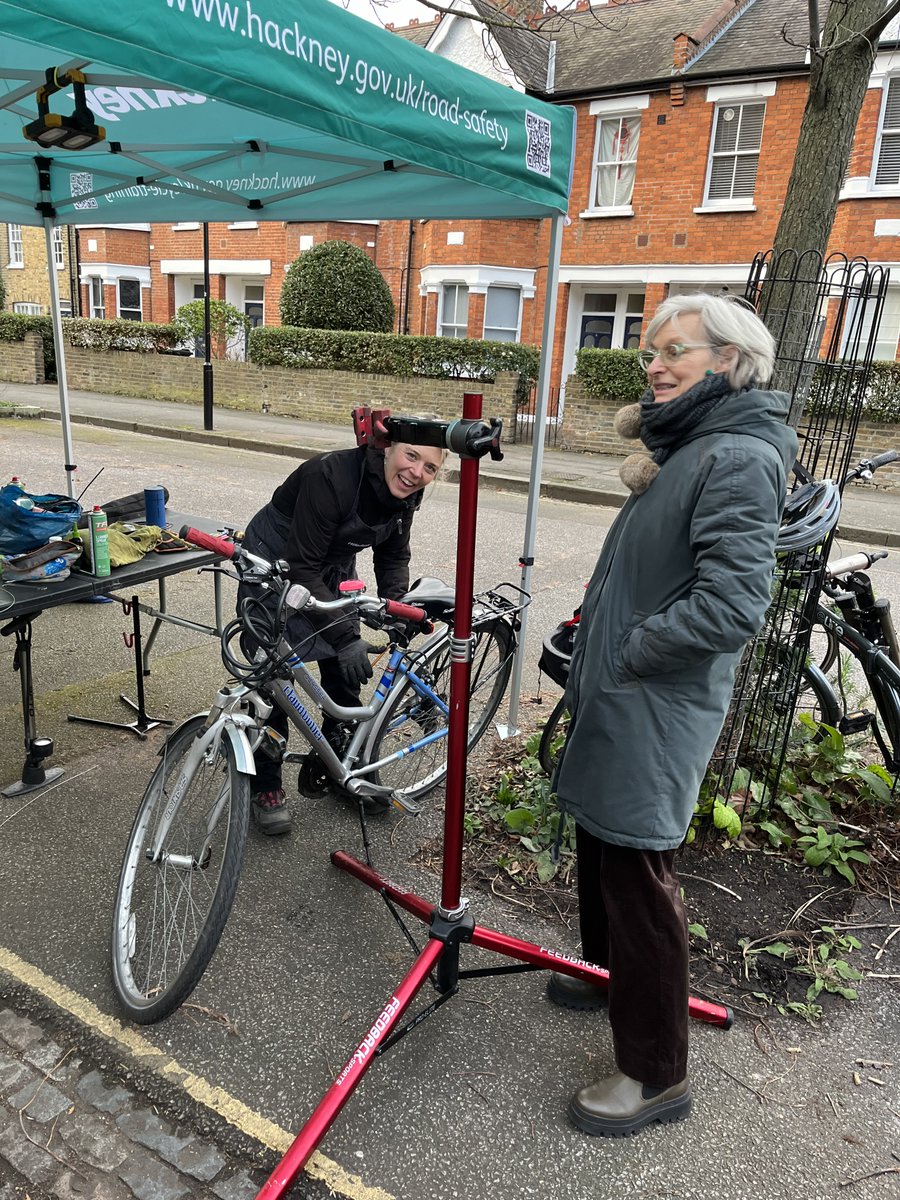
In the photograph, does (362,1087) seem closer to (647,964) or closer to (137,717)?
(647,964)

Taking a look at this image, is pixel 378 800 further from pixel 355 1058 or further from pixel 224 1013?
pixel 355 1058

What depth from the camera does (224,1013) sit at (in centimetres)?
250

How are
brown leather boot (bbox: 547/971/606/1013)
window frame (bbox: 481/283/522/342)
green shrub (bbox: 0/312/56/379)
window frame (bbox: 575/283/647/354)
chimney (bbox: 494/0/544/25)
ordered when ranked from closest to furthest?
brown leather boot (bbox: 547/971/606/1013), chimney (bbox: 494/0/544/25), window frame (bbox: 575/283/647/354), window frame (bbox: 481/283/522/342), green shrub (bbox: 0/312/56/379)

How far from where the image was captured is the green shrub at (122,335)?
2030 centimetres

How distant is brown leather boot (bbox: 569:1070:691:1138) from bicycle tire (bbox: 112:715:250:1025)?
3.40 ft

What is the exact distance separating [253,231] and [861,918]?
2395 cm

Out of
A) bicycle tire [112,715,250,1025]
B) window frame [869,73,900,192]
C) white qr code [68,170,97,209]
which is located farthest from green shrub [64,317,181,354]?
bicycle tire [112,715,250,1025]

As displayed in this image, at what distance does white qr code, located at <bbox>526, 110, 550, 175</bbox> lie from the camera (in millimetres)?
3389

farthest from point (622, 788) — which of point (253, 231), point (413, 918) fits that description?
point (253, 231)

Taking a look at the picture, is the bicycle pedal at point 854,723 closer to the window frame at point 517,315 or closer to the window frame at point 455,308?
the window frame at point 517,315

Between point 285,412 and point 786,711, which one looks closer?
point 786,711

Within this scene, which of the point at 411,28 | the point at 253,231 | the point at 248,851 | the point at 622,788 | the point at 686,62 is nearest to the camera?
the point at 622,788

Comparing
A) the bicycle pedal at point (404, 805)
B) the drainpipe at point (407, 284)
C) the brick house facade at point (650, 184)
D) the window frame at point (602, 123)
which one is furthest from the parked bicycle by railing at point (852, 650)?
the drainpipe at point (407, 284)

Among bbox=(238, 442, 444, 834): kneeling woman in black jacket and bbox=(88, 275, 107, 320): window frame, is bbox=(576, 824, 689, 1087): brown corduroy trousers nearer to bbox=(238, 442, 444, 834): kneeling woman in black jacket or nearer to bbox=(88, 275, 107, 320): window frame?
bbox=(238, 442, 444, 834): kneeling woman in black jacket
